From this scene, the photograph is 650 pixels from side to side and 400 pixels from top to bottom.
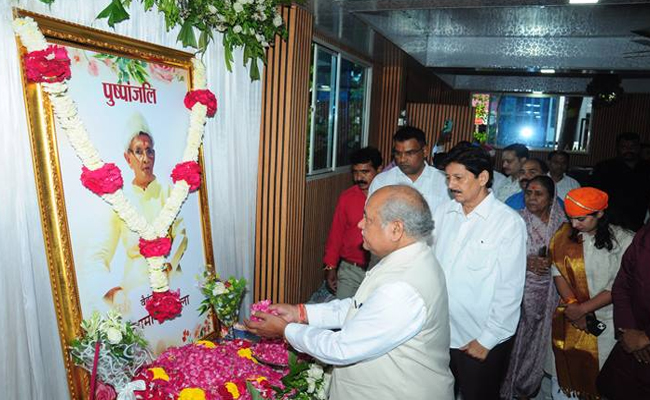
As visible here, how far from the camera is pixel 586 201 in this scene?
2.95m

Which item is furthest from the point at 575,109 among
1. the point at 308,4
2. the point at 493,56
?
the point at 308,4

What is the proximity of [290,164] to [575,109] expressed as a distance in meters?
11.8

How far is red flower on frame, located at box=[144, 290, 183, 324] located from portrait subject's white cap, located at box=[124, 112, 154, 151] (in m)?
0.82

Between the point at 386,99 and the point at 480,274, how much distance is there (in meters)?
5.43

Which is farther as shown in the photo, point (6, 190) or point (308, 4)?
point (308, 4)

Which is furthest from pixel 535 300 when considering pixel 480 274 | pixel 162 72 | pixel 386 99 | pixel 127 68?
pixel 386 99

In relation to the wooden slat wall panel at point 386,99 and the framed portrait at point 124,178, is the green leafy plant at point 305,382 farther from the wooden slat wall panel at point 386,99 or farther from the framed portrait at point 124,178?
the wooden slat wall panel at point 386,99

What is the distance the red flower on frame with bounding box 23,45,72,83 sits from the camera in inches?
78.7

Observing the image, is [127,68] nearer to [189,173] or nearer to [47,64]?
[47,64]

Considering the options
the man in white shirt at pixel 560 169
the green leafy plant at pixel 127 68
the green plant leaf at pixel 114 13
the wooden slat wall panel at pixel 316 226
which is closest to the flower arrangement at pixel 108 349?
the green leafy plant at pixel 127 68

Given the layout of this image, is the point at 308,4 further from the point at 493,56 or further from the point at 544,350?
the point at 493,56

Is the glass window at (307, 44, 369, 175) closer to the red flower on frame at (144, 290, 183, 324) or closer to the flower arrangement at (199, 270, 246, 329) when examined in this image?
the flower arrangement at (199, 270, 246, 329)

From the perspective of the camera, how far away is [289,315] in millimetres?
2324

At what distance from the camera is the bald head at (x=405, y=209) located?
1.83 metres
